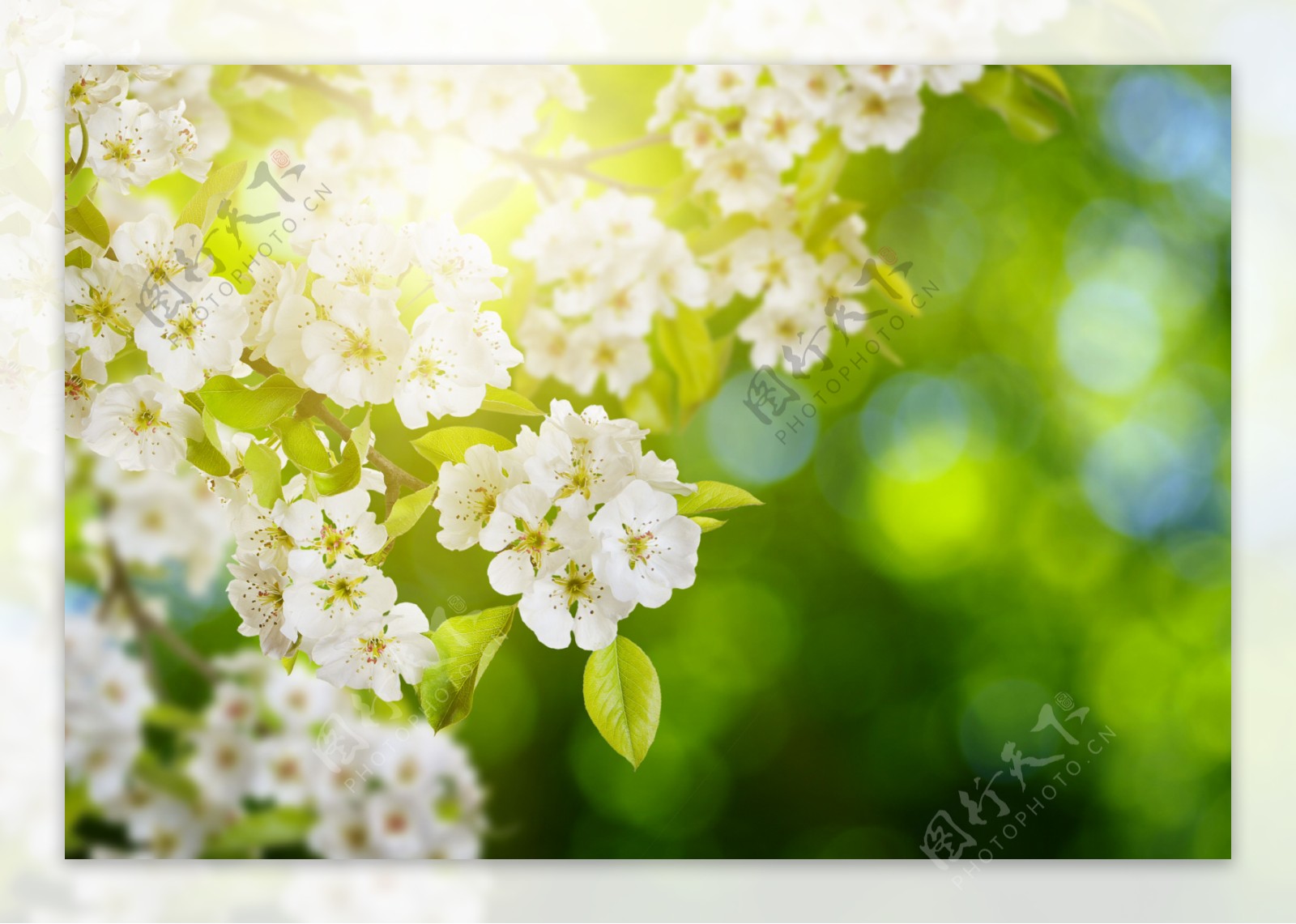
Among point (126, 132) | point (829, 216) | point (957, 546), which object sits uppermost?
point (126, 132)

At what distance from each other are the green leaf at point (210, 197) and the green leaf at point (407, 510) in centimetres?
47

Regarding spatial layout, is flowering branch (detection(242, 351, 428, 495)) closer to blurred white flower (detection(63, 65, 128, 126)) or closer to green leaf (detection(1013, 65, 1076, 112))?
blurred white flower (detection(63, 65, 128, 126))

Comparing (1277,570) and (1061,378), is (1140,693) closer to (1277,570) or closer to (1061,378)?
(1277,570)

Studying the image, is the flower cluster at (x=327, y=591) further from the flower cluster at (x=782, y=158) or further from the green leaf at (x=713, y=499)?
the flower cluster at (x=782, y=158)

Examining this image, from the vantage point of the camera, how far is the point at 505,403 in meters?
1.24

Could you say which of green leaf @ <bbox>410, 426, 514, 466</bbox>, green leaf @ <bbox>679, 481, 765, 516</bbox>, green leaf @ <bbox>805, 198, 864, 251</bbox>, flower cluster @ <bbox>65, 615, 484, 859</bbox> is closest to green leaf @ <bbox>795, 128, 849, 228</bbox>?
green leaf @ <bbox>805, 198, 864, 251</bbox>

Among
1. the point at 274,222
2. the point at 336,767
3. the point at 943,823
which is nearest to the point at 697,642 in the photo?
the point at 943,823

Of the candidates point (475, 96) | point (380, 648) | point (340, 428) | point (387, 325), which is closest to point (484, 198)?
point (475, 96)

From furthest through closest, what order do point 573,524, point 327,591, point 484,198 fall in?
point 484,198 < point 327,591 < point 573,524

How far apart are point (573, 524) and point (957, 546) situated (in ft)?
1.86

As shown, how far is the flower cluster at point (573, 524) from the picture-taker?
1118 mm

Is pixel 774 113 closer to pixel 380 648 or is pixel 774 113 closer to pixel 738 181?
pixel 738 181

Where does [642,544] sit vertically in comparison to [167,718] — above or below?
above

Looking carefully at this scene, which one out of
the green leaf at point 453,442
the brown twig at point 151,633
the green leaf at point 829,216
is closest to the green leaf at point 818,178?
the green leaf at point 829,216
